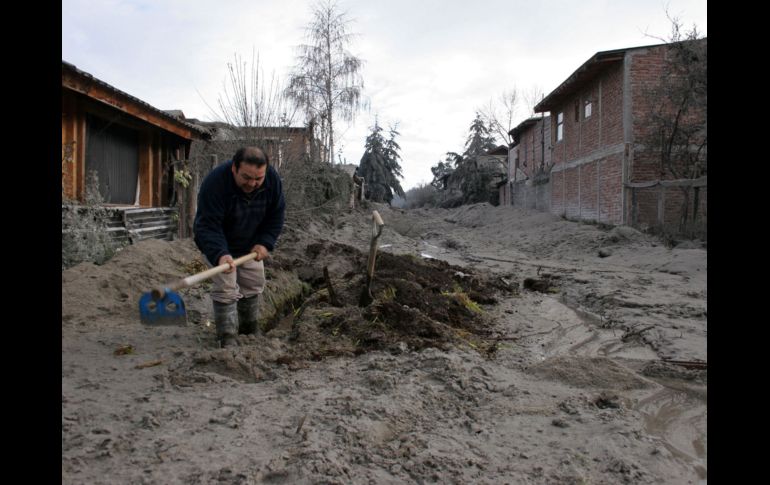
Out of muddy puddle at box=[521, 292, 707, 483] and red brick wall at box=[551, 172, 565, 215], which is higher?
red brick wall at box=[551, 172, 565, 215]

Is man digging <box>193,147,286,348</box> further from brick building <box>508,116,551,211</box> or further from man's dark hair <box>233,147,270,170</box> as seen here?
brick building <box>508,116,551,211</box>

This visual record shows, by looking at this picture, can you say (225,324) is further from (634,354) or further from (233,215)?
(634,354)

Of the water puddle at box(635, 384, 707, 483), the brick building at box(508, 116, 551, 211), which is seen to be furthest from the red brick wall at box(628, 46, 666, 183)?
the water puddle at box(635, 384, 707, 483)

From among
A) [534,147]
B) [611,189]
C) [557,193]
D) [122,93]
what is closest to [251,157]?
[122,93]

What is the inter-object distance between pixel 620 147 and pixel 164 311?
14511 mm

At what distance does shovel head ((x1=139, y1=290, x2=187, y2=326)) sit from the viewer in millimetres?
4055

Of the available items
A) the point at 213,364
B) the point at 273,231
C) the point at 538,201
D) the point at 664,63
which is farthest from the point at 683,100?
the point at 213,364

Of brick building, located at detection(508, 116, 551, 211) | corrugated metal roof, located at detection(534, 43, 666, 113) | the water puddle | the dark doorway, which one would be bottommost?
the water puddle

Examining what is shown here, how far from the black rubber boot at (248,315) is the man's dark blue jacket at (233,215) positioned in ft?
1.49

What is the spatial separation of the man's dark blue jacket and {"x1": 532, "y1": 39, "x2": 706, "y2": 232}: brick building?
434 inches

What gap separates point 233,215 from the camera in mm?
4199

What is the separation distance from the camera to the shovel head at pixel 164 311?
405 cm

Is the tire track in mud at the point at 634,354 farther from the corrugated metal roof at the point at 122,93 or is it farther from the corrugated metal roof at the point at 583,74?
the corrugated metal roof at the point at 583,74
